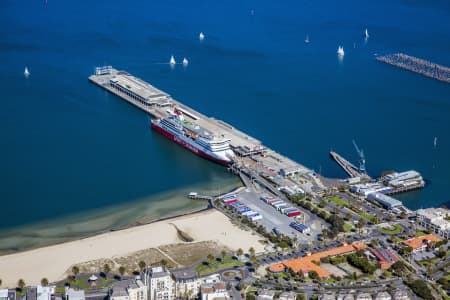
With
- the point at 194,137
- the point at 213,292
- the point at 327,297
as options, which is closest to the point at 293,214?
the point at 327,297

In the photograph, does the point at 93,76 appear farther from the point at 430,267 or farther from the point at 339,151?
the point at 430,267

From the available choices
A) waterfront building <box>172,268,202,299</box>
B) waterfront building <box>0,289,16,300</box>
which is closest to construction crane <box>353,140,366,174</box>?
waterfront building <box>172,268,202,299</box>

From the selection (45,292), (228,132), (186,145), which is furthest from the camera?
(228,132)

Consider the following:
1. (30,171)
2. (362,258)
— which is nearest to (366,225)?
(362,258)

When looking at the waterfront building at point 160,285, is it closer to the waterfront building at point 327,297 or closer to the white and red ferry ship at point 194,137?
the waterfront building at point 327,297

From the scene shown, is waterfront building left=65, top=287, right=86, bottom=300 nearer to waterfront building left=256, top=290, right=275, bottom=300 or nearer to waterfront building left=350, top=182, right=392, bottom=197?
waterfront building left=256, top=290, right=275, bottom=300

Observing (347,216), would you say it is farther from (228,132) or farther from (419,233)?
(228,132)
